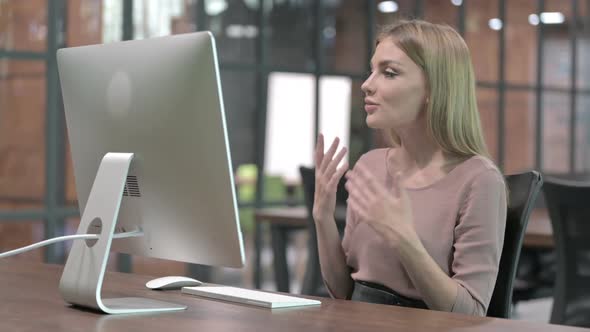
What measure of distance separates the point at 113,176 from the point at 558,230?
1878mm

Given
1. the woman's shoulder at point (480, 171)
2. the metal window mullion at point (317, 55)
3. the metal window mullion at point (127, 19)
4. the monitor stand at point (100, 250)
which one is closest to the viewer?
the monitor stand at point (100, 250)

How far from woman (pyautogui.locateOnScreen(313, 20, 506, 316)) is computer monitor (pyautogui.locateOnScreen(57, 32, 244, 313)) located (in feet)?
1.25

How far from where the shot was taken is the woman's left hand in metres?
1.92

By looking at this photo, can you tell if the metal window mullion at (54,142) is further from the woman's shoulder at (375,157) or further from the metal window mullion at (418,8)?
the metal window mullion at (418,8)

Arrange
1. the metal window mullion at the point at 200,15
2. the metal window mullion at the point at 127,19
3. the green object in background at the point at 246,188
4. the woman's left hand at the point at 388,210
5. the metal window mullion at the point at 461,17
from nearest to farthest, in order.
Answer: the woman's left hand at the point at 388,210 < the metal window mullion at the point at 127,19 < the metal window mullion at the point at 200,15 < the green object in background at the point at 246,188 < the metal window mullion at the point at 461,17

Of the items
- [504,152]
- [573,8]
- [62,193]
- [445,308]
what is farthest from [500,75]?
[445,308]

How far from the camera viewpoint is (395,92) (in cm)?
212

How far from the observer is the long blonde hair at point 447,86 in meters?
2.12

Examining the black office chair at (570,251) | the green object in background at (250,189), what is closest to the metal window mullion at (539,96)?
the green object in background at (250,189)

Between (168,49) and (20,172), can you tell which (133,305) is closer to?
(168,49)

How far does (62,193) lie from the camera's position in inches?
187

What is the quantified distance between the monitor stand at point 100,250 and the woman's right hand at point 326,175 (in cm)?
48

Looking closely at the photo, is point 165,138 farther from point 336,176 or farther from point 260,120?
point 260,120

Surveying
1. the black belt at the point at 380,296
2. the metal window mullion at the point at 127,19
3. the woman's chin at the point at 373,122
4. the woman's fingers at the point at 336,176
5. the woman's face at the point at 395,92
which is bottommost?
the black belt at the point at 380,296
